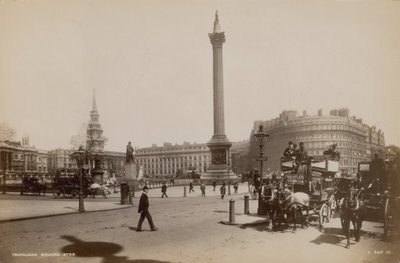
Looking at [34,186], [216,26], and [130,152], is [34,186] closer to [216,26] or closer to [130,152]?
[130,152]

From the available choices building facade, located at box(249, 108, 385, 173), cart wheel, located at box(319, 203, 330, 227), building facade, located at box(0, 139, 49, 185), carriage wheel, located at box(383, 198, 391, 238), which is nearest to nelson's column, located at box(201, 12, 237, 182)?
building facade, located at box(0, 139, 49, 185)

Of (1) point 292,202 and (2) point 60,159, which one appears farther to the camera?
(2) point 60,159

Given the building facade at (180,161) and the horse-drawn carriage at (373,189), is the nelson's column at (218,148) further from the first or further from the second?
the horse-drawn carriage at (373,189)

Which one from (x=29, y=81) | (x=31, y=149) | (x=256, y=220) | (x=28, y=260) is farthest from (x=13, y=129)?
(x=256, y=220)

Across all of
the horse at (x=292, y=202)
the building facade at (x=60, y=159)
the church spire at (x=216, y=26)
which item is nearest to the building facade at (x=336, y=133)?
the horse at (x=292, y=202)

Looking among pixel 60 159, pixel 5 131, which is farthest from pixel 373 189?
pixel 60 159

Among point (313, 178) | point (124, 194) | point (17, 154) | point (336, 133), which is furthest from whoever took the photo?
point (124, 194)

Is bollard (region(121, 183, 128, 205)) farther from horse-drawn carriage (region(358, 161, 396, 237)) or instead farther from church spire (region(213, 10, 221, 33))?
horse-drawn carriage (region(358, 161, 396, 237))
